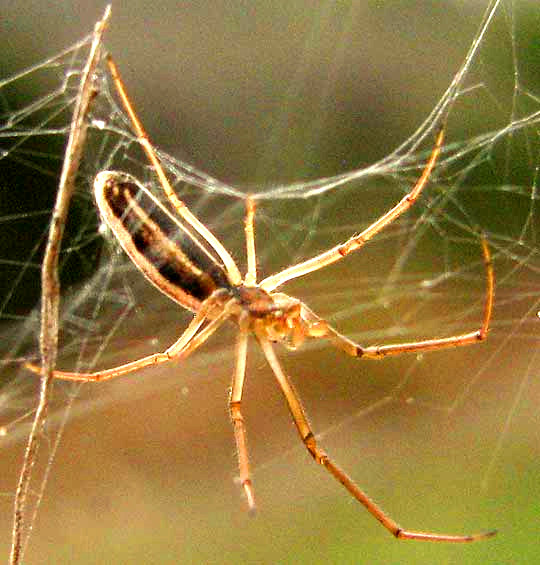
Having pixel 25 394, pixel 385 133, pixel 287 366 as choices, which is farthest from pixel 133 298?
pixel 385 133

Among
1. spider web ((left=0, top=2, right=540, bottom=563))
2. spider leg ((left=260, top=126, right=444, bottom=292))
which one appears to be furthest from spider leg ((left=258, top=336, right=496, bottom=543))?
spider web ((left=0, top=2, right=540, bottom=563))

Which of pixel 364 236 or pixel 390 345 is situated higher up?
pixel 364 236

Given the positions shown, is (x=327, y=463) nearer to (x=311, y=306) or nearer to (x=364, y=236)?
(x=364, y=236)

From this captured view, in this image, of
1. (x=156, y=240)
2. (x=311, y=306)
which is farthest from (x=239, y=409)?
(x=311, y=306)

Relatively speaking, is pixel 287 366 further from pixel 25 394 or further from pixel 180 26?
pixel 180 26

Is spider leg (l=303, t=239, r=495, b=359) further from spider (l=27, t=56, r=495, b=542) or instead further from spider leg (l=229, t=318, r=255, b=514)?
spider leg (l=229, t=318, r=255, b=514)

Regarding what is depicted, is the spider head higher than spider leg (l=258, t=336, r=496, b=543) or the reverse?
higher
